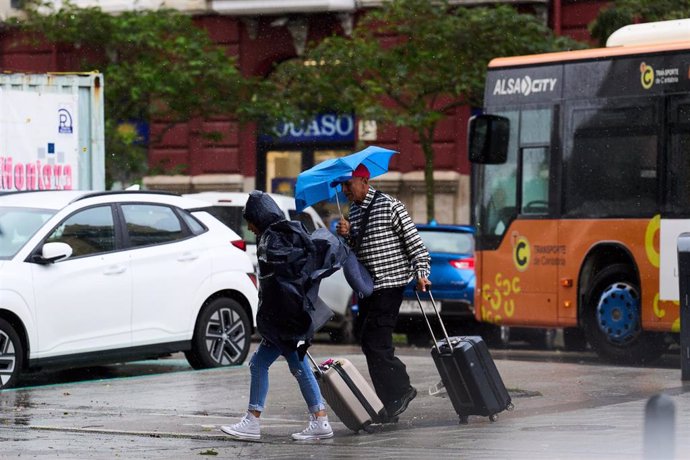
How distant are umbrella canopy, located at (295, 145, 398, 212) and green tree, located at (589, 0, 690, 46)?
14.9 metres

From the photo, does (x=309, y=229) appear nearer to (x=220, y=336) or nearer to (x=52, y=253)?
(x=220, y=336)

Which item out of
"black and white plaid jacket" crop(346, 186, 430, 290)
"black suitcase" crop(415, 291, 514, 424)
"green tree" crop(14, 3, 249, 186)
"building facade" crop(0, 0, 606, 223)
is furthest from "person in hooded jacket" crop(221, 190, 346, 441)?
"building facade" crop(0, 0, 606, 223)

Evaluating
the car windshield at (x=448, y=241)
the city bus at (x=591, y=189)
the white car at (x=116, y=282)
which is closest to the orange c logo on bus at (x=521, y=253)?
the city bus at (x=591, y=189)

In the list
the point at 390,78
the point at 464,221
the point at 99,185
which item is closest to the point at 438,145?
the point at 464,221

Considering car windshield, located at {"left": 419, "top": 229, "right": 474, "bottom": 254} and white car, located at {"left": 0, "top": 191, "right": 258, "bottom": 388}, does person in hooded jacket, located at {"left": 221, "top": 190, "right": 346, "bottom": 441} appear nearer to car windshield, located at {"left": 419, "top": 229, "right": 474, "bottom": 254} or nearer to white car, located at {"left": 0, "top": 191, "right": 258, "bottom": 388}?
white car, located at {"left": 0, "top": 191, "right": 258, "bottom": 388}

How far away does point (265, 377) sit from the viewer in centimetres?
995

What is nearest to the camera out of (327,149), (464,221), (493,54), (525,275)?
(525,275)

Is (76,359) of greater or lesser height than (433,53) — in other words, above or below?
below

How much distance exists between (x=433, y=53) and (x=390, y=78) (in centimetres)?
89

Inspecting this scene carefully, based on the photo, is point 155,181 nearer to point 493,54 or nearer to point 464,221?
point 464,221

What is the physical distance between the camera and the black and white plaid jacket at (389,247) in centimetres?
1044

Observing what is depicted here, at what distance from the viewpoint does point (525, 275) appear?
56.7 feet

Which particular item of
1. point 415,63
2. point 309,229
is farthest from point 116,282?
point 415,63

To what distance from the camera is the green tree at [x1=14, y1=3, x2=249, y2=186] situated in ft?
95.1
